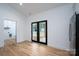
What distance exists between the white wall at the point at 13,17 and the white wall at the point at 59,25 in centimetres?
213

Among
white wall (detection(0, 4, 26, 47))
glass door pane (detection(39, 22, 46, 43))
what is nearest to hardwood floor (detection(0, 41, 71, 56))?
white wall (detection(0, 4, 26, 47))

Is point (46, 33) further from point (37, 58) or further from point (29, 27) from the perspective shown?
point (37, 58)

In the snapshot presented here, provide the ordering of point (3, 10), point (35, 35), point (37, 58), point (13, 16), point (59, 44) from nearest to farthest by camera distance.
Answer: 1. point (37, 58)
2. point (59, 44)
3. point (3, 10)
4. point (13, 16)
5. point (35, 35)

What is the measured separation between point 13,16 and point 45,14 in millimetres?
2392

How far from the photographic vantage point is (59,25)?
441 centimetres

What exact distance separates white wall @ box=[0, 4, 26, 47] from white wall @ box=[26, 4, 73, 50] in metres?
2.13

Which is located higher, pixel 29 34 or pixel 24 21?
pixel 24 21

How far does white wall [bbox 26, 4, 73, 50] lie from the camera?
4.05 metres

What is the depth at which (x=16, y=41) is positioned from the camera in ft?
20.2

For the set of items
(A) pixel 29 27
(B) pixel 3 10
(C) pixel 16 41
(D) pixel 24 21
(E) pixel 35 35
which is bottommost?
(C) pixel 16 41

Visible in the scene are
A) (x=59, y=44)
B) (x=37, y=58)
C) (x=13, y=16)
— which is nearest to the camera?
(x=37, y=58)

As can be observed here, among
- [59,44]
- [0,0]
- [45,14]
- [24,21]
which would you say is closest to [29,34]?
[24,21]

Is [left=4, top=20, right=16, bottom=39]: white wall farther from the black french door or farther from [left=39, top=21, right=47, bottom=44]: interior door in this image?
[left=39, top=21, right=47, bottom=44]: interior door

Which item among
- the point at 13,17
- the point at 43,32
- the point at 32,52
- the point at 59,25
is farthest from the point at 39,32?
the point at 32,52
